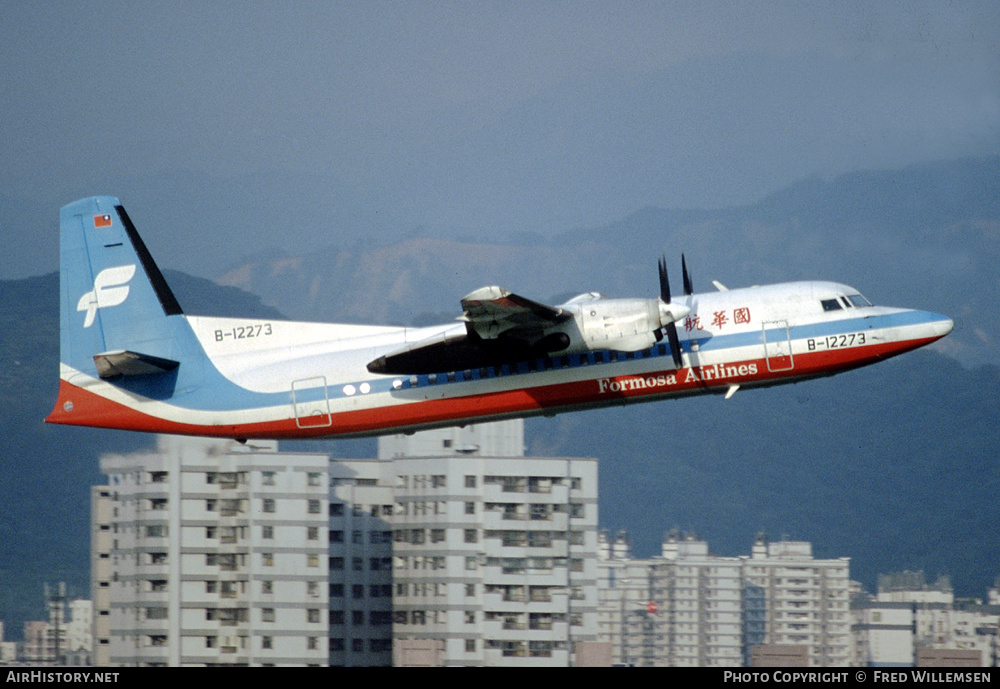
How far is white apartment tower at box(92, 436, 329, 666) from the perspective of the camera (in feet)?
200

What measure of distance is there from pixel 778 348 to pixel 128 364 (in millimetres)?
14956

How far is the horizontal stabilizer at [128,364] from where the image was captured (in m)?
27.4

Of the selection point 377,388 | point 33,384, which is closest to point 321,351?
point 377,388

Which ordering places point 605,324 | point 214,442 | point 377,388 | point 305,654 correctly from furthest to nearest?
point 305,654
point 214,442
point 377,388
point 605,324

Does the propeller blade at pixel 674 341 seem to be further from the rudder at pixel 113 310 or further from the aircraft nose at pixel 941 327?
the rudder at pixel 113 310

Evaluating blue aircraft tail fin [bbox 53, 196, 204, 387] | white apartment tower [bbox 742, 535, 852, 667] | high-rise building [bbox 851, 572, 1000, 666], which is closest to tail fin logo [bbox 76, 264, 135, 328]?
blue aircraft tail fin [bbox 53, 196, 204, 387]

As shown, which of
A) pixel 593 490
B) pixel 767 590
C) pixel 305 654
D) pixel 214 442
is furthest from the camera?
pixel 767 590

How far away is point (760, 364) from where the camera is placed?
25.6 m

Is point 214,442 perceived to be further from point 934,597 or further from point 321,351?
point 934,597

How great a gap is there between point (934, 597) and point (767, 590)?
16.7m

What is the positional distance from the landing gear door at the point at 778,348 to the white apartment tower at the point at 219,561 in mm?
41058

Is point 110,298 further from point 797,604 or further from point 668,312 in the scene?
point 797,604

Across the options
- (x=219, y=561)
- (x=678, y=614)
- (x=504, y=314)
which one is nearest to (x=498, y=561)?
(x=219, y=561)

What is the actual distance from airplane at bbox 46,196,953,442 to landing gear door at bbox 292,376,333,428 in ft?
0.11
